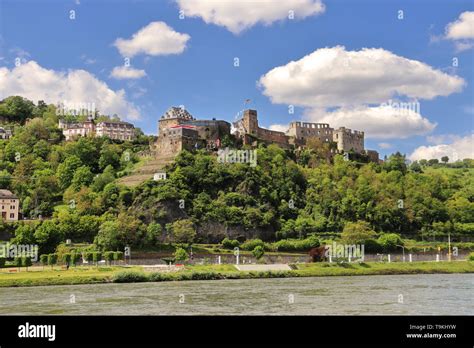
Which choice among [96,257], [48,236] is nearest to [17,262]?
[48,236]

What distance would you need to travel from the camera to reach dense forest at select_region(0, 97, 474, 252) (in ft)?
240

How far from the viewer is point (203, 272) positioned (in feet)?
183

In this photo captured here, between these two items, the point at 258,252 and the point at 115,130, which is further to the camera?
the point at 115,130

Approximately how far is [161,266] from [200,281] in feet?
35.9

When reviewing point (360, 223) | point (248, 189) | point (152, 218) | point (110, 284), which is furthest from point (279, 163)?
point (110, 284)

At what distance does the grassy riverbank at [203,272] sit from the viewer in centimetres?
4906

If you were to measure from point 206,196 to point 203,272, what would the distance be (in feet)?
96.5

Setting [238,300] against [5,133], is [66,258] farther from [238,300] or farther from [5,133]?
[5,133]

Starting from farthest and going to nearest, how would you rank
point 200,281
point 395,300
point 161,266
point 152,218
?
point 152,218 → point 161,266 → point 200,281 → point 395,300

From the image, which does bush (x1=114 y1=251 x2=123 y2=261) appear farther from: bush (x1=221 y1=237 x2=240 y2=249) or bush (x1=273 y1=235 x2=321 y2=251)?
bush (x1=273 y1=235 x2=321 y2=251)

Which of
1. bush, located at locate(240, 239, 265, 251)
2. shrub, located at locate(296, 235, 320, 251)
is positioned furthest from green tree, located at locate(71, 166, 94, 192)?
shrub, located at locate(296, 235, 320, 251)

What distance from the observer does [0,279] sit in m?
47.7

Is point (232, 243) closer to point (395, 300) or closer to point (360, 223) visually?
point (360, 223)

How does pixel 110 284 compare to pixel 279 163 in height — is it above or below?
below
